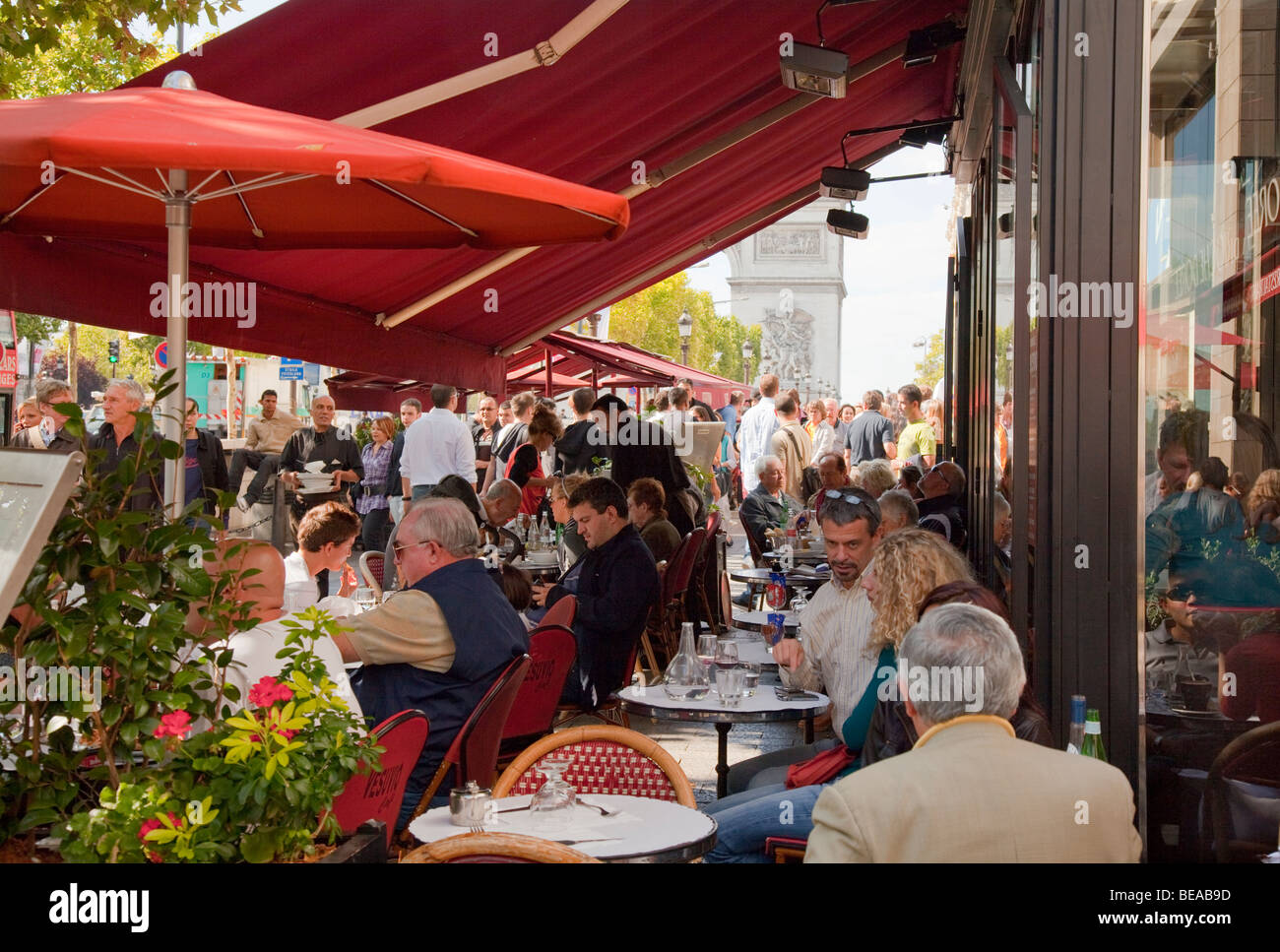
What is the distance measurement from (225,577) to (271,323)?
310 centimetres

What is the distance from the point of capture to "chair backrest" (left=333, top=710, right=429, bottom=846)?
9.59ft

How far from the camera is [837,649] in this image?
4.40 m

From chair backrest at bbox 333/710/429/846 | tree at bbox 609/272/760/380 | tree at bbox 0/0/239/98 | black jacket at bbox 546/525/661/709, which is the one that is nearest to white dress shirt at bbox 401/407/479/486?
tree at bbox 0/0/239/98

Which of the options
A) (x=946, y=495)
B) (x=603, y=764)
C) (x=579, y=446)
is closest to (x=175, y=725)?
(x=603, y=764)

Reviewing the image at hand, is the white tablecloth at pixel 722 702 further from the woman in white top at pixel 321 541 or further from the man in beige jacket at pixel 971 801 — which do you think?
the man in beige jacket at pixel 971 801

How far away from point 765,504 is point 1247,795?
307 inches

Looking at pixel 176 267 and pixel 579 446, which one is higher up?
pixel 176 267

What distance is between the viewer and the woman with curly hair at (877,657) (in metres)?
3.45

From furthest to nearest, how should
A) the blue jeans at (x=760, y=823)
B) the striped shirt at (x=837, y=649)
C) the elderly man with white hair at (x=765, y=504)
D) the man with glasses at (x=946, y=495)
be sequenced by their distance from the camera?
the elderly man with white hair at (x=765, y=504) < the man with glasses at (x=946, y=495) < the striped shirt at (x=837, y=649) < the blue jeans at (x=760, y=823)

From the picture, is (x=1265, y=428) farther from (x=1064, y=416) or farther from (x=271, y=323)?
(x=271, y=323)

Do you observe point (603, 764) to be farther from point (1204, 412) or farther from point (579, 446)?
point (579, 446)

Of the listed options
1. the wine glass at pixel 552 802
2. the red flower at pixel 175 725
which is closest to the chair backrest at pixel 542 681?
the wine glass at pixel 552 802

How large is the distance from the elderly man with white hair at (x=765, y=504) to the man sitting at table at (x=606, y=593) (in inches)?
185

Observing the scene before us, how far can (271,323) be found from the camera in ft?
17.4
